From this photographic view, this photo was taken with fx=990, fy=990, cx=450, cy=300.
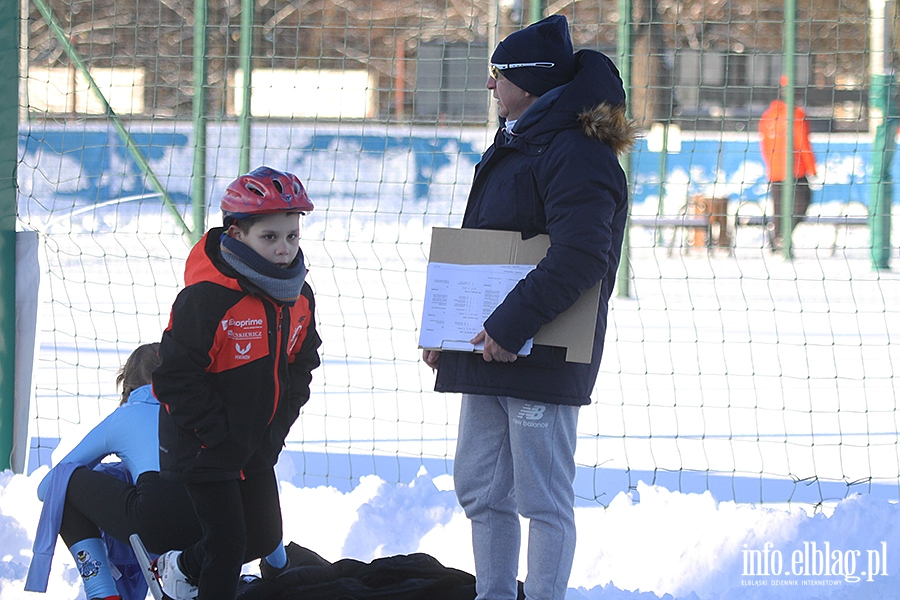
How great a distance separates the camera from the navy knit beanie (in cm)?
243

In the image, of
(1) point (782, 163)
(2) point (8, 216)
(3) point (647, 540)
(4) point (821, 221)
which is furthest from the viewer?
(1) point (782, 163)

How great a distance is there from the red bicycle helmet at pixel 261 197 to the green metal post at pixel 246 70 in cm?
255

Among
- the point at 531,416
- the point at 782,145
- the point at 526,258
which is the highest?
the point at 782,145

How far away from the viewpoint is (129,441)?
8.72ft

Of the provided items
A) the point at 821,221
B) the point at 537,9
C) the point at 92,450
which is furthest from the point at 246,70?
the point at 821,221

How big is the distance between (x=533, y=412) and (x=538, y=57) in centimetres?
87

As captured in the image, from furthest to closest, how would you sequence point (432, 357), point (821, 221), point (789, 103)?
point (821, 221) → point (789, 103) → point (432, 357)

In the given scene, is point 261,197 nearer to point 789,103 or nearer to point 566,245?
point 566,245

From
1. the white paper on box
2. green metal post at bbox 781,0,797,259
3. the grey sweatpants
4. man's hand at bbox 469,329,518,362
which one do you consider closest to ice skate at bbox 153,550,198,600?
the grey sweatpants

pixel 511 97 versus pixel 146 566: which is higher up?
pixel 511 97

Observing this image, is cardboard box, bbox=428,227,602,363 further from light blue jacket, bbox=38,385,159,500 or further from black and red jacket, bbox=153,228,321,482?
light blue jacket, bbox=38,385,159,500

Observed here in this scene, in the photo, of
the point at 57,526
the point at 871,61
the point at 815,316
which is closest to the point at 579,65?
the point at 57,526

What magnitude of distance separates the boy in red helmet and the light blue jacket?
0.26 metres

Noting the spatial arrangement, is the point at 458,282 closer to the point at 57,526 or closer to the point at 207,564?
the point at 207,564
